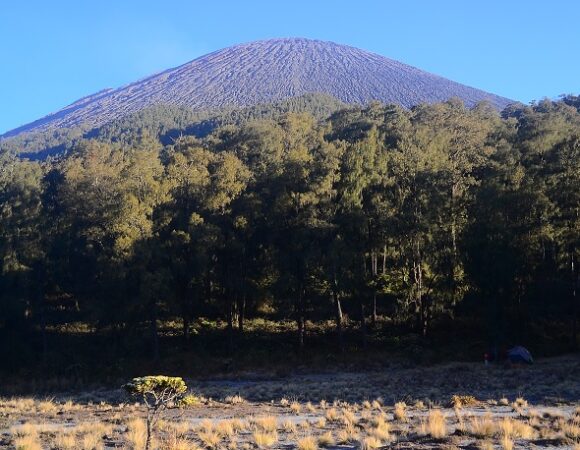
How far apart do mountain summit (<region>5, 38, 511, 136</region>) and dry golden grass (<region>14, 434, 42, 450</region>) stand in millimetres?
121847

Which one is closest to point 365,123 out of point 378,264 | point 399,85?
point 378,264

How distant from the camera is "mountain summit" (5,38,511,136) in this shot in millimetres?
141750

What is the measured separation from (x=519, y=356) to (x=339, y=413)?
572 inches

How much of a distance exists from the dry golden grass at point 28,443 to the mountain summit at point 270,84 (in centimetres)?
12185

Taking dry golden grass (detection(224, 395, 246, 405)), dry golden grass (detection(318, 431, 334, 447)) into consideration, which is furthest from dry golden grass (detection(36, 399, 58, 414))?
dry golden grass (detection(318, 431, 334, 447))

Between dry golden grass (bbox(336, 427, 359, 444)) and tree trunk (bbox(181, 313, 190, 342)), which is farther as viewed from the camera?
tree trunk (bbox(181, 313, 190, 342))

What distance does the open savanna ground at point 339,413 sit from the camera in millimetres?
12734

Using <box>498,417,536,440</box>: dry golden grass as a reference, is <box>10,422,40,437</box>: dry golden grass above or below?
below

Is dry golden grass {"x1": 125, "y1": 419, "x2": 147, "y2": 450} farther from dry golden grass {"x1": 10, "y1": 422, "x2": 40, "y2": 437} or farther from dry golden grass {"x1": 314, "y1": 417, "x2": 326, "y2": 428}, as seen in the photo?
dry golden grass {"x1": 314, "y1": 417, "x2": 326, "y2": 428}

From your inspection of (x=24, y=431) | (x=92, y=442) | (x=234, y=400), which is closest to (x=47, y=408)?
(x=234, y=400)

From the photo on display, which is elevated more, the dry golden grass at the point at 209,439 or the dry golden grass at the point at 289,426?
the dry golden grass at the point at 209,439

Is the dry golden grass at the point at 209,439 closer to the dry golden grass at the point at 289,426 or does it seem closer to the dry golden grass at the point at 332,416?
the dry golden grass at the point at 289,426

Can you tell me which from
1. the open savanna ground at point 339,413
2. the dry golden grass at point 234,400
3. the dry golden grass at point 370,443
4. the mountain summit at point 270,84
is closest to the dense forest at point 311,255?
the open savanna ground at point 339,413

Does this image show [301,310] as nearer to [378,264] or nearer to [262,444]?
[378,264]
